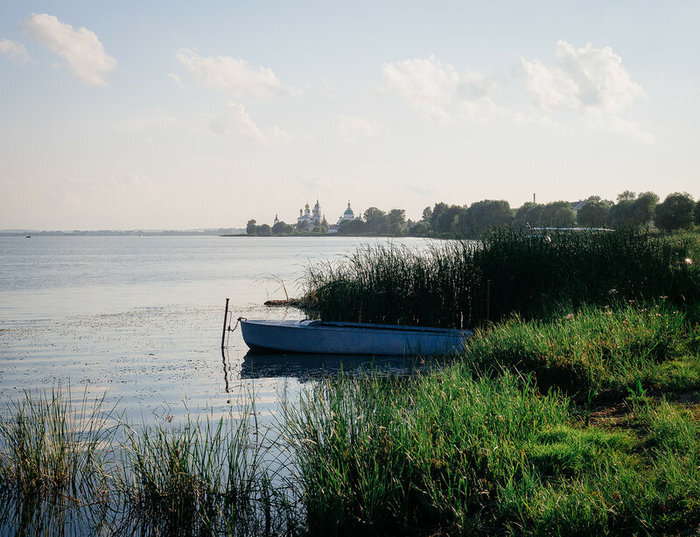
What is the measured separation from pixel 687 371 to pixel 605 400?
102 centimetres

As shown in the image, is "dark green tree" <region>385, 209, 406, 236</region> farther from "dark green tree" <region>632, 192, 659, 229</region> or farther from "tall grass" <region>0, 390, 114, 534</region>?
"tall grass" <region>0, 390, 114, 534</region>

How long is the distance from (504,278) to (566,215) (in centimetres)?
5390

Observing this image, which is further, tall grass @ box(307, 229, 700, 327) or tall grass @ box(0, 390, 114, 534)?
tall grass @ box(307, 229, 700, 327)

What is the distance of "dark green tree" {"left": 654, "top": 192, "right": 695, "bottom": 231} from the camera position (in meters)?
57.5

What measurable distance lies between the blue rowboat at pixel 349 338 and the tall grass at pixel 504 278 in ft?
3.13

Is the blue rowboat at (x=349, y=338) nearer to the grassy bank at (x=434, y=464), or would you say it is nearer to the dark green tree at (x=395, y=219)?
the grassy bank at (x=434, y=464)

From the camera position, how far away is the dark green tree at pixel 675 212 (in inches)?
2265

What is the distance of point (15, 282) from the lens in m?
38.3

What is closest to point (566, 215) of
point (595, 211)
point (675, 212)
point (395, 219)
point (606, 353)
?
point (675, 212)

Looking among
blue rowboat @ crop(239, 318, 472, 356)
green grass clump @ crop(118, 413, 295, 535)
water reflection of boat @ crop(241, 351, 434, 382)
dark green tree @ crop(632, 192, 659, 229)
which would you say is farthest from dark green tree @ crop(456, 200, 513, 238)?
green grass clump @ crop(118, 413, 295, 535)

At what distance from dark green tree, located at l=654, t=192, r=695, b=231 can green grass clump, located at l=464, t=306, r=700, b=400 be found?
53.3m

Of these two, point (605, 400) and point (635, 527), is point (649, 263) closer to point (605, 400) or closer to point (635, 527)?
point (605, 400)

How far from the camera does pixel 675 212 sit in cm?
5831

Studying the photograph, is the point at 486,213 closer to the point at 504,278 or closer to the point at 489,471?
the point at 504,278
